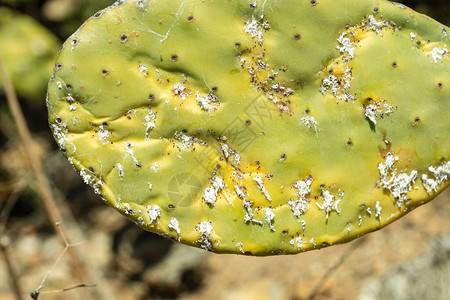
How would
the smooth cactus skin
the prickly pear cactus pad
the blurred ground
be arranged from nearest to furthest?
the prickly pear cactus pad → the blurred ground → the smooth cactus skin

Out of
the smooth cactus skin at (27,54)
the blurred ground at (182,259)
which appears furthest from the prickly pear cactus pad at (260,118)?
the smooth cactus skin at (27,54)

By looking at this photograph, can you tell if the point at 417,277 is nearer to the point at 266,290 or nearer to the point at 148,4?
the point at 266,290

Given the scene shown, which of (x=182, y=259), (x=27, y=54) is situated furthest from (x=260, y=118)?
(x=27, y=54)

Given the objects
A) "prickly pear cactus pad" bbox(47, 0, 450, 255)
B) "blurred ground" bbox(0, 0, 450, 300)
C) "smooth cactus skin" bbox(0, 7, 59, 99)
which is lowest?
"blurred ground" bbox(0, 0, 450, 300)

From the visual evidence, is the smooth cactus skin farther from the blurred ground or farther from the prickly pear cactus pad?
the prickly pear cactus pad

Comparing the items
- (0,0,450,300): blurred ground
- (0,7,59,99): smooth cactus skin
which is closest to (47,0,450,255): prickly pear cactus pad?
(0,0,450,300): blurred ground

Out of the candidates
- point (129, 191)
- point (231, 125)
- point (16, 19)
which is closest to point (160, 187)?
point (129, 191)

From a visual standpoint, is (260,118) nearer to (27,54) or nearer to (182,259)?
(182,259)
